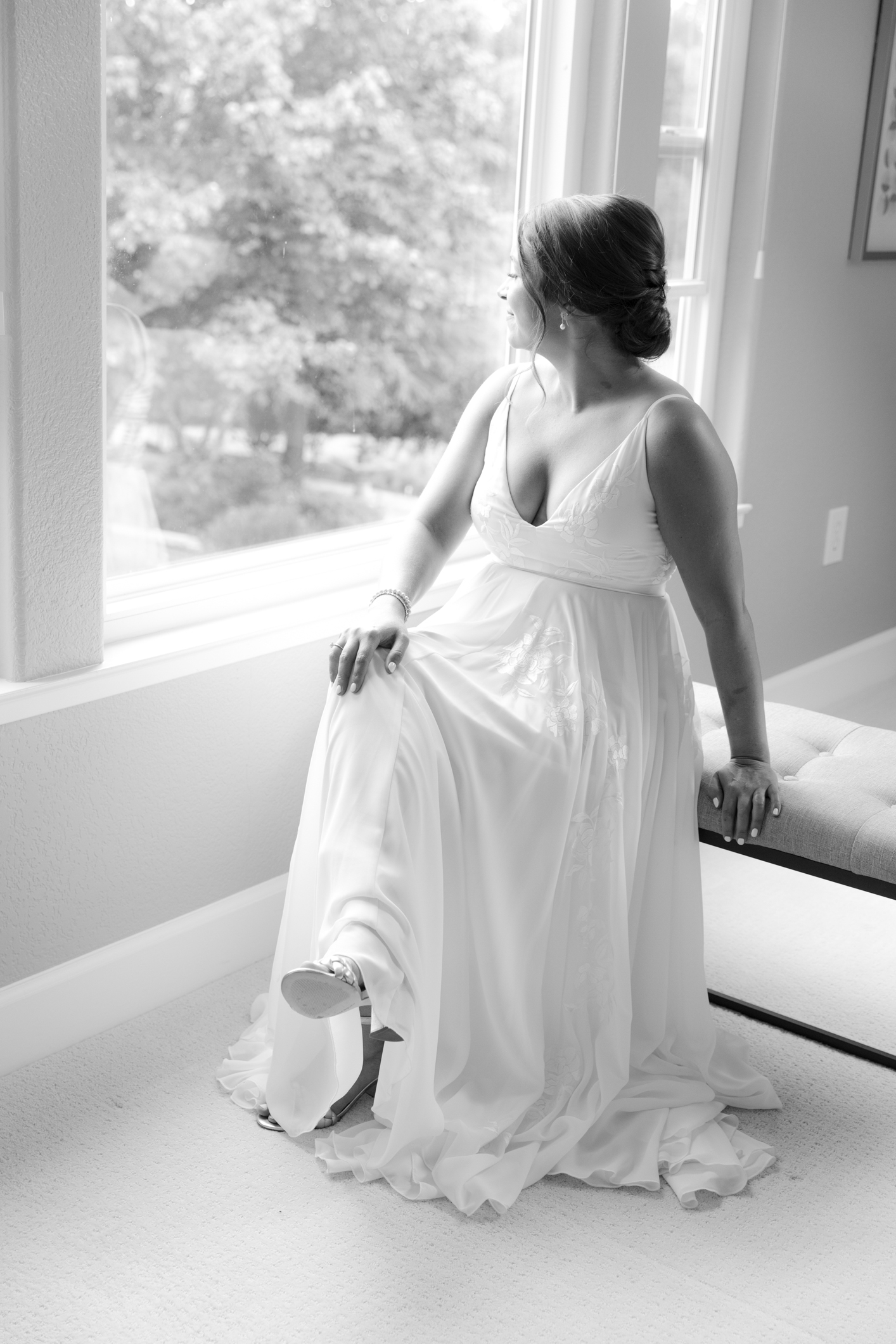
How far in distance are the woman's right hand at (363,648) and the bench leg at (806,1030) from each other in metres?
0.88

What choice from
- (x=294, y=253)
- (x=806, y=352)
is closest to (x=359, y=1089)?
(x=294, y=253)

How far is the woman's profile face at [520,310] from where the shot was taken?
1.88 m

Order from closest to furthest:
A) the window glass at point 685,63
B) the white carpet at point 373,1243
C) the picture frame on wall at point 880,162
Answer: the white carpet at point 373,1243
the window glass at point 685,63
the picture frame on wall at point 880,162

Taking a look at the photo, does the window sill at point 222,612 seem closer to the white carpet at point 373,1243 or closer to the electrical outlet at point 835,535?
the white carpet at point 373,1243

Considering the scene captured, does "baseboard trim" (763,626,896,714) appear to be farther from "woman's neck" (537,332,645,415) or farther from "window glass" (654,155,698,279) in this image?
"woman's neck" (537,332,645,415)

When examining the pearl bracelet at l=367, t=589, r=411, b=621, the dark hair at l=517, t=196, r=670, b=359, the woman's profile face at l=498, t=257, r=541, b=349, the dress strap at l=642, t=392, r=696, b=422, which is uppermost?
the dark hair at l=517, t=196, r=670, b=359

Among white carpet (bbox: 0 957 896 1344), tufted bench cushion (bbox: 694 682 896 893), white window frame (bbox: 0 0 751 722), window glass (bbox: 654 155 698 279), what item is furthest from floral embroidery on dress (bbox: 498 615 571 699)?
window glass (bbox: 654 155 698 279)

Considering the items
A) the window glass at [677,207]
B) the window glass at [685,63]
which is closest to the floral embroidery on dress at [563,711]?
the window glass at [677,207]

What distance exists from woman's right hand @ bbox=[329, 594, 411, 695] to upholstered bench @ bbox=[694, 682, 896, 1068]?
19.9 inches

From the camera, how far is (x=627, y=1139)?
177 cm

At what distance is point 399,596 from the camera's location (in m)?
1.93

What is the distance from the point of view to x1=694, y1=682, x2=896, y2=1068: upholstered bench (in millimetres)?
1774

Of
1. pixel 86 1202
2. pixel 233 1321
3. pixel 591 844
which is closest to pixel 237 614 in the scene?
pixel 591 844

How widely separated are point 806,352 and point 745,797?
188cm
